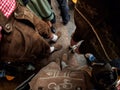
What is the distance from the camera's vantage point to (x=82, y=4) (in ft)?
2.53

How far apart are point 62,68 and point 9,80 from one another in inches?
24.8

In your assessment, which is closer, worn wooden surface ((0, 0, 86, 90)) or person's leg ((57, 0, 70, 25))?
worn wooden surface ((0, 0, 86, 90))

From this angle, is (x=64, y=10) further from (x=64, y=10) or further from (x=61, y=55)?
(x=61, y=55)

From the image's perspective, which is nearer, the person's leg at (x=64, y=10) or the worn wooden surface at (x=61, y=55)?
the worn wooden surface at (x=61, y=55)

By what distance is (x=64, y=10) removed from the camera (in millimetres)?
1886

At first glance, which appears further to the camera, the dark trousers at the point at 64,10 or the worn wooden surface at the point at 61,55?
the dark trousers at the point at 64,10

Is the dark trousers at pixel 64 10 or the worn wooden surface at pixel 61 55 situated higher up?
the dark trousers at pixel 64 10

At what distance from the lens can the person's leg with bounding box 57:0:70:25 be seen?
1.86 meters

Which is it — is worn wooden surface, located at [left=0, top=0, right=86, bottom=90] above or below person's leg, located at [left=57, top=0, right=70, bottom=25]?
below

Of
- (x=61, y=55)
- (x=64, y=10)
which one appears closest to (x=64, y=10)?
(x=64, y=10)

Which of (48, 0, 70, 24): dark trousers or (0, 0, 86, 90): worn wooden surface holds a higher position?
(48, 0, 70, 24): dark trousers

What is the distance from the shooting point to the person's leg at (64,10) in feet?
6.09

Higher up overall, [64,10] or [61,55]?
[64,10]

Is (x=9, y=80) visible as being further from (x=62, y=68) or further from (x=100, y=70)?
(x=100, y=70)
